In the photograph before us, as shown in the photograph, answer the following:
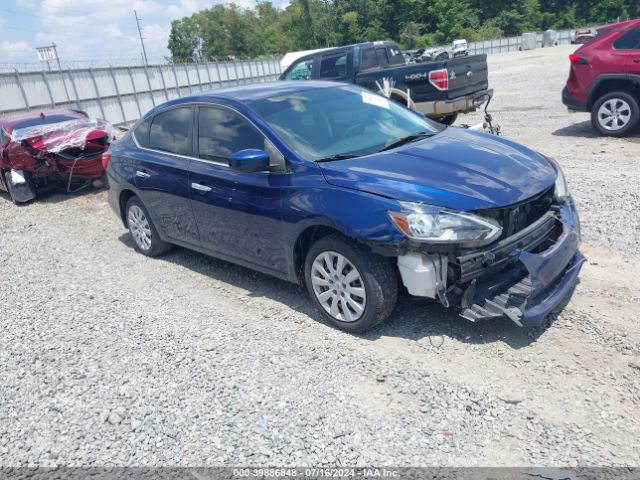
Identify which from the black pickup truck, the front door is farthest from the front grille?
the black pickup truck

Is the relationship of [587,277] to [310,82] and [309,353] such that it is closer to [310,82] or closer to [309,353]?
[309,353]

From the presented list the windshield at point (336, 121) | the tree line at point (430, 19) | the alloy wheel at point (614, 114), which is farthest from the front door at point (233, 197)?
the tree line at point (430, 19)

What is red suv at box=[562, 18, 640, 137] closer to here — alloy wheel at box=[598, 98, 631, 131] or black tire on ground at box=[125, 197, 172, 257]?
alloy wheel at box=[598, 98, 631, 131]

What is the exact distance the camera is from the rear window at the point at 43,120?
33.7ft

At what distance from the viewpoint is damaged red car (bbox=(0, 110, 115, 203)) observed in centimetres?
981

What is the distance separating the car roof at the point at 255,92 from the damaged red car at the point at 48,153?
17.0 feet

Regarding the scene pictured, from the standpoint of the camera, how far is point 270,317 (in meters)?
4.51

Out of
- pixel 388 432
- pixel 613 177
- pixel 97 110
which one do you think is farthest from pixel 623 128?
pixel 97 110

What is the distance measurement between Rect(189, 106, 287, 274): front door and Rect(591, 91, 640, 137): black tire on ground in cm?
727

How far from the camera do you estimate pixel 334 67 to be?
38.2 ft

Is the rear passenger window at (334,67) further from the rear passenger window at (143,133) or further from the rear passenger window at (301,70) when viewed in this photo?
the rear passenger window at (143,133)

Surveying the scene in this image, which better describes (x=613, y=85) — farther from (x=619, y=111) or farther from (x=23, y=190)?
(x=23, y=190)

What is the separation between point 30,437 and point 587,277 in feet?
14.0

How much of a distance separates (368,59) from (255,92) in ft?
24.0
